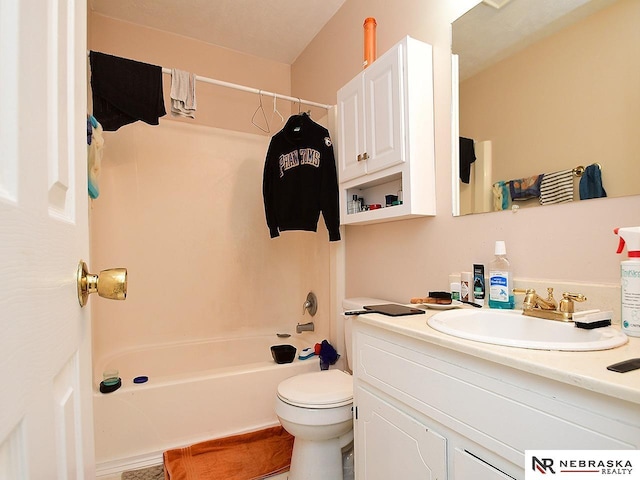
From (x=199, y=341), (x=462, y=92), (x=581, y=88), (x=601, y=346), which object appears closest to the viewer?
(x=601, y=346)

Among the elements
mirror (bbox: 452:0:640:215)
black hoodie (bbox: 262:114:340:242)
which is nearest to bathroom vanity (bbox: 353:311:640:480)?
mirror (bbox: 452:0:640:215)

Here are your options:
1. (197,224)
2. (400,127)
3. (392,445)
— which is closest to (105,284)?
(392,445)

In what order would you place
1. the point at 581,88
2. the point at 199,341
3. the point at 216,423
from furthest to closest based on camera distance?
1. the point at 199,341
2. the point at 216,423
3. the point at 581,88

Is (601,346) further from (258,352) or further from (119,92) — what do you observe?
(258,352)

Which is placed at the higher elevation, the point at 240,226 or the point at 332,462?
the point at 240,226

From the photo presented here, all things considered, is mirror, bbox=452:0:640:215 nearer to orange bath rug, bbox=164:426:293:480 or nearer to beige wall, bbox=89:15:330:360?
beige wall, bbox=89:15:330:360

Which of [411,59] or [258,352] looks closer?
[411,59]

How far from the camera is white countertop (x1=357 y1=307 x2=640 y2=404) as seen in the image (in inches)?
20.3

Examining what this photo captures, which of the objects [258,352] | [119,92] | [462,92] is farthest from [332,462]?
[119,92]

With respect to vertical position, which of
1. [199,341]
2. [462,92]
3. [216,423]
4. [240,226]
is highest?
Answer: [462,92]

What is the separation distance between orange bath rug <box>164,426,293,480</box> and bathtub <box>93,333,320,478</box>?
0.17 feet

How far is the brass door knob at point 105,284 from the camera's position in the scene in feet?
1.73

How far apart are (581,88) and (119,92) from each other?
1897 mm

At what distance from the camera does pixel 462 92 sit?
1.33 meters
